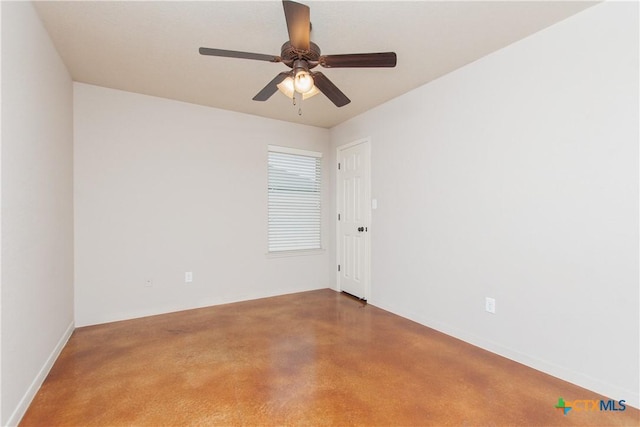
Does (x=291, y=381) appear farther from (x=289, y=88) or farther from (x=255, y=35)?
(x=255, y=35)

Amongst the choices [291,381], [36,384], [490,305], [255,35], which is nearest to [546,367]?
[490,305]

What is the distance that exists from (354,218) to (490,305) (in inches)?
80.9

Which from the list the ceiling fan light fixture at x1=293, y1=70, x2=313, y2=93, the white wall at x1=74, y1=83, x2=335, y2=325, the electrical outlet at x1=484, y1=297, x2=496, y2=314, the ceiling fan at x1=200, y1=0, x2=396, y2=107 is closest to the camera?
the ceiling fan at x1=200, y1=0, x2=396, y2=107

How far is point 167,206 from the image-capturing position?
3.62 metres

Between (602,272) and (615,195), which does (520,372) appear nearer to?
(602,272)

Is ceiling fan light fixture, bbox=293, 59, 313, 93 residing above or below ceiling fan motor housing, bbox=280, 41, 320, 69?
below

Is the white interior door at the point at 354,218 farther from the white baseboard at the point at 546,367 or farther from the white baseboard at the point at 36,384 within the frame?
the white baseboard at the point at 36,384

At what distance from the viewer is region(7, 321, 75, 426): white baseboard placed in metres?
1.69

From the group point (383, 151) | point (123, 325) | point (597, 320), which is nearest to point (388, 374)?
point (597, 320)

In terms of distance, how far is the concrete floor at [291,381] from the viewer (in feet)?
5.77

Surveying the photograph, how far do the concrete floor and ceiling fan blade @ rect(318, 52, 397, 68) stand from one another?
2.16 m

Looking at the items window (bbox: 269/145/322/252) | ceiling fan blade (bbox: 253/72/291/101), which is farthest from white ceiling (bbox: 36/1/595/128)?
window (bbox: 269/145/322/252)

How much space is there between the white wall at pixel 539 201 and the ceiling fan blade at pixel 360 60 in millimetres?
1218

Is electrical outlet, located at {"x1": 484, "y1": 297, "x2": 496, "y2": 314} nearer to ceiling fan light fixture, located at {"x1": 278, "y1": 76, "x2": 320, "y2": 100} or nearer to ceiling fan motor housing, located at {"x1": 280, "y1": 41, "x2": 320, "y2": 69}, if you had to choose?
ceiling fan light fixture, located at {"x1": 278, "y1": 76, "x2": 320, "y2": 100}
